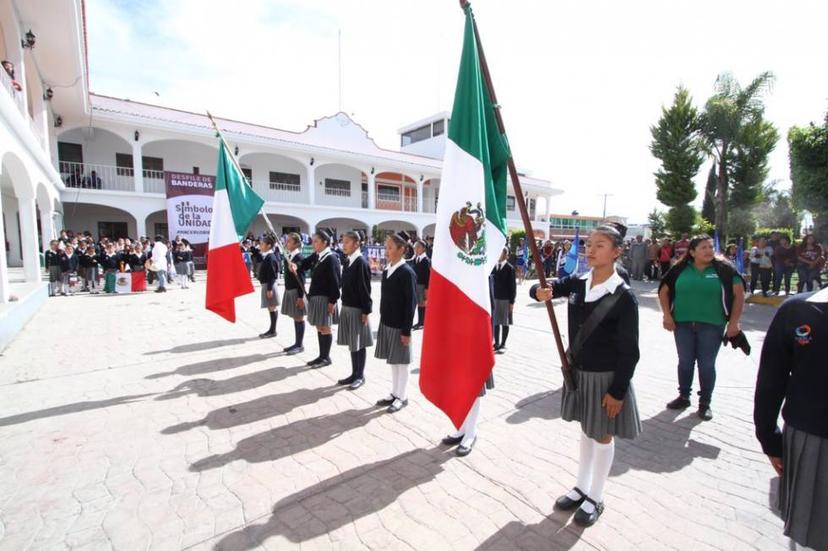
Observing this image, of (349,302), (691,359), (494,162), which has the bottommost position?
(691,359)

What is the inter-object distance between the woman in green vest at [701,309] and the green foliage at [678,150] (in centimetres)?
1834

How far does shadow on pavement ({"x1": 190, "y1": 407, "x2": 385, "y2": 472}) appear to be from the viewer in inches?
129

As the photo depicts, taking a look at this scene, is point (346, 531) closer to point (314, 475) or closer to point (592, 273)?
point (314, 475)

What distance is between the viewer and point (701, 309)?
3973 mm

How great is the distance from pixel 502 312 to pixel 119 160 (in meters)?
20.3

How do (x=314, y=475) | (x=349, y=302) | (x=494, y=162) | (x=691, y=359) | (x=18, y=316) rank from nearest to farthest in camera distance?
(x=494, y=162) < (x=314, y=475) < (x=691, y=359) < (x=349, y=302) < (x=18, y=316)

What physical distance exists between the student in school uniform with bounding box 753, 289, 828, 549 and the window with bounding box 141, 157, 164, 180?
876 inches

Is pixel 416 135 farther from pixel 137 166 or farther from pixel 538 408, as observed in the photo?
pixel 538 408

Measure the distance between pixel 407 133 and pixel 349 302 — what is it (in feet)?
119

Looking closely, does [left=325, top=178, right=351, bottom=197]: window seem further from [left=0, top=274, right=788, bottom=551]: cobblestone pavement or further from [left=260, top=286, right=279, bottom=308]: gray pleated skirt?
[left=0, top=274, right=788, bottom=551]: cobblestone pavement

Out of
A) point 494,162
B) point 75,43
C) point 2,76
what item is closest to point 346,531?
point 494,162

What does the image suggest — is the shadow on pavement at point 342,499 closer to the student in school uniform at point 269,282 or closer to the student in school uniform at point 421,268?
the student in school uniform at point 421,268

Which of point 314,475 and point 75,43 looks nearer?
point 314,475

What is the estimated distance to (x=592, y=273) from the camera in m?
2.61
